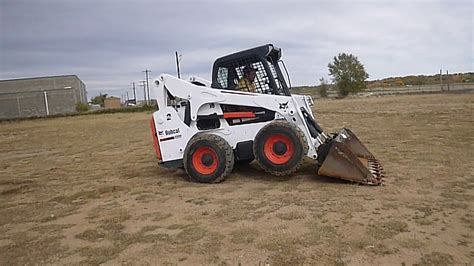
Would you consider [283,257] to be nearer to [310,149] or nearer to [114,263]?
[114,263]

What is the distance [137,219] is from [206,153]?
2164 mm

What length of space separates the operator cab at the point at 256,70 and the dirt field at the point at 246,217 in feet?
5.25

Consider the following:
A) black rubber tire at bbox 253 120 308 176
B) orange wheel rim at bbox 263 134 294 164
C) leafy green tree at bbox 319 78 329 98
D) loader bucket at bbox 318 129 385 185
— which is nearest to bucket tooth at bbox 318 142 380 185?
loader bucket at bbox 318 129 385 185

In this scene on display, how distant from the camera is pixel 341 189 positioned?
6508 mm

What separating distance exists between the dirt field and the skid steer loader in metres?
0.38

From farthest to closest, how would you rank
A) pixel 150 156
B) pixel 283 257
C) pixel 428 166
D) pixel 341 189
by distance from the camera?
pixel 150 156 → pixel 428 166 → pixel 341 189 → pixel 283 257

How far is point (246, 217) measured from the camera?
213 inches

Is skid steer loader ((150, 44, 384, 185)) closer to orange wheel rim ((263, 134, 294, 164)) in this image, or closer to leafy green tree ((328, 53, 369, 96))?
orange wheel rim ((263, 134, 294, 164))

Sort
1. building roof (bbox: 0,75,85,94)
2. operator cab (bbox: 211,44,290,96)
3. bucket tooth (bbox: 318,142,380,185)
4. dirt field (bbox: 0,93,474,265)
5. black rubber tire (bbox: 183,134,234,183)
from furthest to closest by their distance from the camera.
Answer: building roof (bbox: 0,75,85,94)
operator cab (bbox: 211,44,290,96)
black rubber tire (bbox: 183,134,234,183)
bucket tooth (bbox: 318,142,380,185)
dirt field (bbox: 0,93,474,265)

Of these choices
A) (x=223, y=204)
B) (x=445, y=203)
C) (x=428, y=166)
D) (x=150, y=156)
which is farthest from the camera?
(x=150, y=156)

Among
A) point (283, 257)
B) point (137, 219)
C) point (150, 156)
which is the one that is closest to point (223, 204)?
point (137, 219)

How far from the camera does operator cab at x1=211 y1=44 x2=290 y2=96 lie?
25.7ft

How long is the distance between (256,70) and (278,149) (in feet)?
5.46

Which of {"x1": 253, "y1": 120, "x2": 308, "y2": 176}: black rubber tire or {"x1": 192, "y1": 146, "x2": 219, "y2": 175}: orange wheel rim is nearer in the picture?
{"x1": 253, "y1": 120, "x2": 308, "y2": 176}: black rubber tire
